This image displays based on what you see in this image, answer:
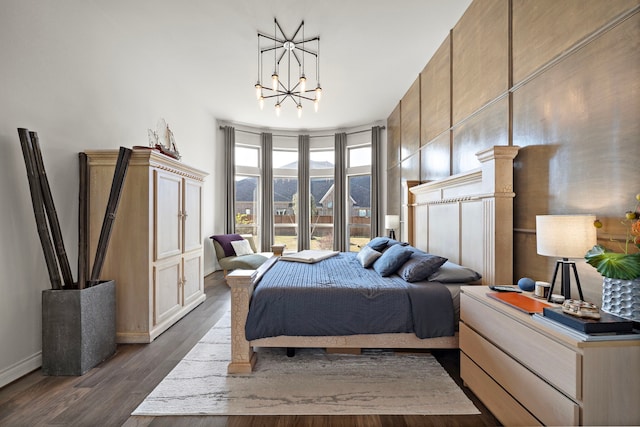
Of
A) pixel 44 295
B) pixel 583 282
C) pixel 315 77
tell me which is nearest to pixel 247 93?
pixel 315 77

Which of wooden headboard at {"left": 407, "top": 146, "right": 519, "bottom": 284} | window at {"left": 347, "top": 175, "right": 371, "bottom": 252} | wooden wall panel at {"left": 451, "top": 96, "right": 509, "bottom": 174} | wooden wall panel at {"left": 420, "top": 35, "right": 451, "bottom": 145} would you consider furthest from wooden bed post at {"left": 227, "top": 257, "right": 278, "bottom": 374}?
window at {"left": 347, "top": 175, "right": 371, "bottom": 252}

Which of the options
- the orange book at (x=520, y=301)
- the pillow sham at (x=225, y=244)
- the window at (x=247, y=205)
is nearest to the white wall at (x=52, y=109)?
the pillow sham at (x=225, y=244)

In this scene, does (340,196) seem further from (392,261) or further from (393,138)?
(392,261)

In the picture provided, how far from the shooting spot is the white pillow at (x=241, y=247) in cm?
521

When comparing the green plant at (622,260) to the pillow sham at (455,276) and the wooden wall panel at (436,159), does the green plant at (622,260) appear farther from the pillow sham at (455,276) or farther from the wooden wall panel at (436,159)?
the wooden wall panel at (436,159)

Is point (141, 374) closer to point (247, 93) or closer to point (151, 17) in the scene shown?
point (151, 17)

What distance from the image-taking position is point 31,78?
2209 mm

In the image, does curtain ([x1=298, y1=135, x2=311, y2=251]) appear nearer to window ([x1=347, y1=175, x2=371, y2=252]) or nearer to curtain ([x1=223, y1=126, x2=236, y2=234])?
window ([x1=347, y1=175, x2=371, y2=252])

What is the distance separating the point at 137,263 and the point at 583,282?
3354 millimetres

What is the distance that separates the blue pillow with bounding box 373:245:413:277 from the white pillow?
3056mm

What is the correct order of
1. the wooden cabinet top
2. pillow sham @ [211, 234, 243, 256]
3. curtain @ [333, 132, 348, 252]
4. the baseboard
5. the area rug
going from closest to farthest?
1. the area rug
2. the baseboard
3. the wooden cabinet top
4. pillow sham @ [211, 234, 243, 256]
5. curtain @ [333, 132, 348, 252]

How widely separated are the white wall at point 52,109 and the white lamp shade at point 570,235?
3428 millimetres

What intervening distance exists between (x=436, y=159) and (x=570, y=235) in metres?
2.28

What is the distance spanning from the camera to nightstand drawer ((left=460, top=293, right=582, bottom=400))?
116 centimetres
